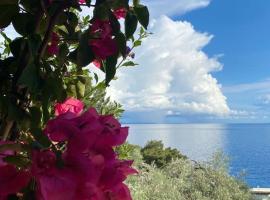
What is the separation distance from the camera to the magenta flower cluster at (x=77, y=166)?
0.37 meters

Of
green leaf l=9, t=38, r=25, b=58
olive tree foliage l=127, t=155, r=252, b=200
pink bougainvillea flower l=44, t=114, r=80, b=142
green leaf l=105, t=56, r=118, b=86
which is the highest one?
green leaf l=9, t=38, r=25, b=58

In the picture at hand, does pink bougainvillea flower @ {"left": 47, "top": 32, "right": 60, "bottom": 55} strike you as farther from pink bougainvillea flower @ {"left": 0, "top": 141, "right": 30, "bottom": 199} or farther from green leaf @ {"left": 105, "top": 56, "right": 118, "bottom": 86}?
pink bougainvillea flower @ {"left": 0, "top": 141, "right": 30, "bottom": 199}

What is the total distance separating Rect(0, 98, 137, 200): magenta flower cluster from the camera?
37cm

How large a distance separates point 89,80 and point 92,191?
64cm

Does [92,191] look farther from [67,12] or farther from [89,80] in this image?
[89,80]

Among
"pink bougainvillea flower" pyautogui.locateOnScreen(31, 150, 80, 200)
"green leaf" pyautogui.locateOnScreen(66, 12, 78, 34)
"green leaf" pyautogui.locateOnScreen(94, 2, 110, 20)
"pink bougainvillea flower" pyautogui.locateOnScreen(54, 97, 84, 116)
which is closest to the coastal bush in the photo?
"pink bougainvillea flower" pyautogui.locateOnScreen(54, 97, 84, 116)

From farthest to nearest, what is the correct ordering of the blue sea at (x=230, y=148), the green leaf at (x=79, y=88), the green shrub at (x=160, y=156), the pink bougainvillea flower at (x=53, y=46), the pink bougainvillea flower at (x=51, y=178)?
the green shrub at (x=160, y=156), the blue sea at (x=230, y=148), the green leaf at (x=79, y=88), the pink bougainvillea flower at (x=53, y=46), the pink bougainvillea flower at (x=51, y=178)

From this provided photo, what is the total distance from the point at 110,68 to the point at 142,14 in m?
0.08

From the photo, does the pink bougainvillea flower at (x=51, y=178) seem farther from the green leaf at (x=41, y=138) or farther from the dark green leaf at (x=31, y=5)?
the dark green leaf at (x=31, y=5)

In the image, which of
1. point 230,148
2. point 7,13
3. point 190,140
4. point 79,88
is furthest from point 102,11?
point 190,140

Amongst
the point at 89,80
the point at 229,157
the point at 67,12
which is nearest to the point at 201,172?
the point at 229,157

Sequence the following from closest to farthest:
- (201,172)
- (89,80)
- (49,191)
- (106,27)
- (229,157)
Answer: (49,191)
(106,27)
(89,80)
(201,172)
(229,157)

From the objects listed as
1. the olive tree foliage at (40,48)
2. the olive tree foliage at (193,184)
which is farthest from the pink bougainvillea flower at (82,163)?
the olive tree foliage at (193,184)

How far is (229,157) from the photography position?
510cm
